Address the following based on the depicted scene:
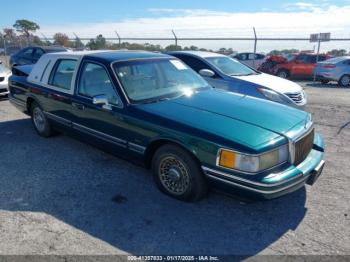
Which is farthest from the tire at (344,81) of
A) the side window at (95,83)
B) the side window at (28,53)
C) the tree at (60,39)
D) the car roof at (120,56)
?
the tree at (60,39)

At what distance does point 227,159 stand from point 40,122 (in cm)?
407

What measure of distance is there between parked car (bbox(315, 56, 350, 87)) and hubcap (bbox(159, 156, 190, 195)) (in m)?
13.0

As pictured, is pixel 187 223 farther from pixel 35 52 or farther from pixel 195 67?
pixel 35 52

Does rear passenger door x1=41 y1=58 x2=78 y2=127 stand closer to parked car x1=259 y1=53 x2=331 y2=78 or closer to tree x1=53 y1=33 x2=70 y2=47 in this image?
parked car x1=259 y1=53 x2=331 y2=78

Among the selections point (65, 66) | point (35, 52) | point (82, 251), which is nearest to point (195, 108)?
point (82, 251)

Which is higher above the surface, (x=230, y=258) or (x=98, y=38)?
(x=98, y=38)

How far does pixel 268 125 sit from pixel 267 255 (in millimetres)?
1317

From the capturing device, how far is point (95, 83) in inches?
174

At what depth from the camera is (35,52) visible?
14219 mm

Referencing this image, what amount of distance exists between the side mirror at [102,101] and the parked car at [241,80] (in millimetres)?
3097

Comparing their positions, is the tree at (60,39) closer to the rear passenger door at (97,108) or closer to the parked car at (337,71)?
the parked car at (337,71)

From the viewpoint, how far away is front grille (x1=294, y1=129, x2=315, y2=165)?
341cm

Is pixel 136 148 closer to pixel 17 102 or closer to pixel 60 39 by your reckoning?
pixel 17 102

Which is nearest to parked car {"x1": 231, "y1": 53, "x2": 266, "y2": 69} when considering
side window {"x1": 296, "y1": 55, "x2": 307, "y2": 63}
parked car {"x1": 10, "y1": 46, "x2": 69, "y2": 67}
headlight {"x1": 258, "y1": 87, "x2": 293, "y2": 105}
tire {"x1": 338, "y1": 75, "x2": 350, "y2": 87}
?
side window {"x1": 296, "y1": 55, "x2": 307, "y2": 63}
